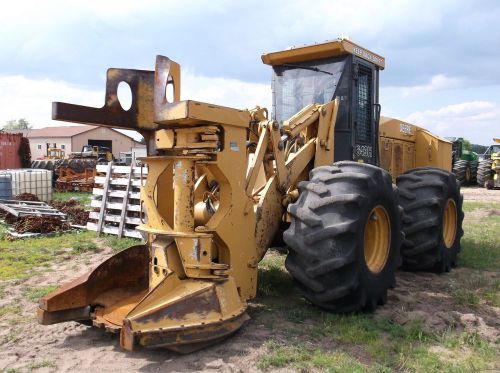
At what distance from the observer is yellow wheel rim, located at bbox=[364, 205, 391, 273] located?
501 centimetres

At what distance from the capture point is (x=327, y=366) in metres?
3.64

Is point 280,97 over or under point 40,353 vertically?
over

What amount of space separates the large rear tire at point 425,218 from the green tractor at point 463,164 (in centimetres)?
2027

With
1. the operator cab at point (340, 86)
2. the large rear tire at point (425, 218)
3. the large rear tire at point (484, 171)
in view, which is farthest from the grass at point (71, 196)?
the large rear tire at point (484, 171)

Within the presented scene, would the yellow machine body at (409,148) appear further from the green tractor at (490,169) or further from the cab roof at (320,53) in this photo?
→ the green tractor at (490,169)

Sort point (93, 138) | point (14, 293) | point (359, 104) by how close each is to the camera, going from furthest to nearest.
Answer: point (93, 138) < point (359, 104) < point (14, 293)

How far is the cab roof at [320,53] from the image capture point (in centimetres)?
609

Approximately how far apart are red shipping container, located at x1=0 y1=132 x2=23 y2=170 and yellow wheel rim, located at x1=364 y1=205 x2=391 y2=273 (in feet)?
77.1

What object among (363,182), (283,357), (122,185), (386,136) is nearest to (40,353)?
(283,357)

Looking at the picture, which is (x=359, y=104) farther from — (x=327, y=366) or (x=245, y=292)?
(x=327, y=366)

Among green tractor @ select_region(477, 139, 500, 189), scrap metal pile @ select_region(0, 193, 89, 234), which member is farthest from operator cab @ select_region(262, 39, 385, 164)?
green tractor @ select_region(477, 139, 500, 189)

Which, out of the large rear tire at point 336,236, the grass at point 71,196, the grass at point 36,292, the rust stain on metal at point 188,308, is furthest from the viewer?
the grass at point 71,196

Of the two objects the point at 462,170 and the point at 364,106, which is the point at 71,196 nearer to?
the point at 364,106

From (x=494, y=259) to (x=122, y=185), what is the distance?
6.85m
